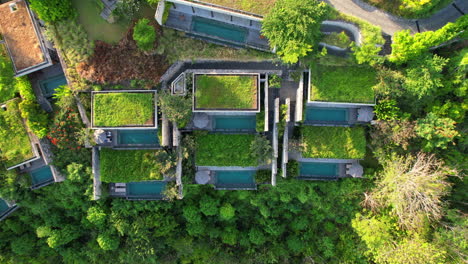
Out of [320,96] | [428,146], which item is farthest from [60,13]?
[428,146]

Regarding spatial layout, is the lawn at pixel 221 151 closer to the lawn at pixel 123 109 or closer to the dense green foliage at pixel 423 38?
the lawn at pixel 123 109

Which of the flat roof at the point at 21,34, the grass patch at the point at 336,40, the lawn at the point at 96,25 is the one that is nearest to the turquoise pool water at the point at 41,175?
the flat roof at the point at 21,34

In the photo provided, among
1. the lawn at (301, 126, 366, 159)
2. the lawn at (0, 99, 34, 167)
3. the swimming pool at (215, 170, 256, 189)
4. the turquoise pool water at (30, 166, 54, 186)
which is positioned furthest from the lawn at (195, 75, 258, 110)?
the turquoise pool water at (30, 166, 54, 186)

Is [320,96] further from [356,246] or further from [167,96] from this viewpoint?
[356,246]

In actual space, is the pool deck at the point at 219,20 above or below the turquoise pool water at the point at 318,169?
above

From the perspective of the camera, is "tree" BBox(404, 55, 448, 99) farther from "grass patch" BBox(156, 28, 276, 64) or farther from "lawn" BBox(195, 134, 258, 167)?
"lawn" BBox(195, 134, 258, 167)
